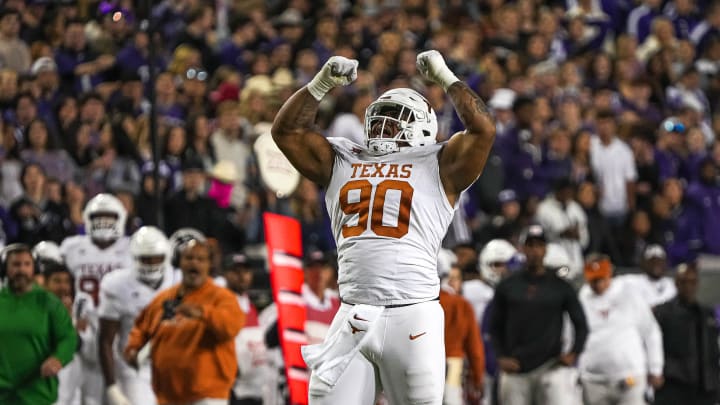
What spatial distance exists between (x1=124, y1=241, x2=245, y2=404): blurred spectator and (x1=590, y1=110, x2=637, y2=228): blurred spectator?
23.7 feet

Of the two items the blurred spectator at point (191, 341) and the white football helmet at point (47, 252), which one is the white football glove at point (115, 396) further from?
the white football helmet at point (47, 252)

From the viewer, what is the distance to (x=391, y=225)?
23.5 ft

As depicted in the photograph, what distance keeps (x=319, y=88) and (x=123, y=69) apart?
28.4 feet

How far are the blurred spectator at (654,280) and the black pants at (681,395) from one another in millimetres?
909

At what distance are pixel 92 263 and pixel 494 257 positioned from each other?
366 cm

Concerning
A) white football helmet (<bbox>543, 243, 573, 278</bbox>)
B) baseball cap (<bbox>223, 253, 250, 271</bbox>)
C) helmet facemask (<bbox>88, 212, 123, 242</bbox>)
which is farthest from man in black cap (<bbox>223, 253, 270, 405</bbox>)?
white football helmet (<bbox>543, 243, 573, 278</bbox>)

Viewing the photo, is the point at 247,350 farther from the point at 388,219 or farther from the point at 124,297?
the point at 388,219

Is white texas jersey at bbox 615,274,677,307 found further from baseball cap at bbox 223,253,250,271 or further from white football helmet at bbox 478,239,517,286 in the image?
baseball cap at bbox 223,253,250,271

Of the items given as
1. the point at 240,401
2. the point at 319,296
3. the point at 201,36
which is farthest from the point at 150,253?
the point at 201,36

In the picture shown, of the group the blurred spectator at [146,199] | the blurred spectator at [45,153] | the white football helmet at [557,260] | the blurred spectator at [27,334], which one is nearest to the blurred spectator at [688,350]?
the white football helmet at [557,260]

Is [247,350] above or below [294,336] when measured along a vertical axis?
below

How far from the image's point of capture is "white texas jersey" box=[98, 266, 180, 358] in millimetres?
11273

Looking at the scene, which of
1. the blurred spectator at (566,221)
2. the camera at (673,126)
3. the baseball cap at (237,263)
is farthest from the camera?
the camera at (673,126)

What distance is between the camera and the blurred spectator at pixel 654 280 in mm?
14453
